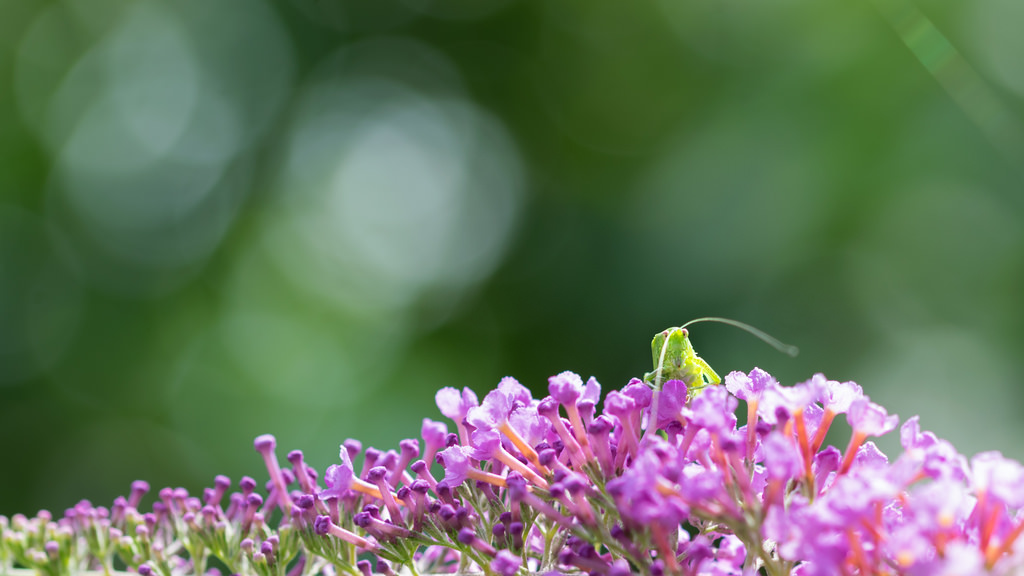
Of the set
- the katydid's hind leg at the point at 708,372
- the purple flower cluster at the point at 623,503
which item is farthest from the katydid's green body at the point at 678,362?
the purple flower cluster at the point at 623,503

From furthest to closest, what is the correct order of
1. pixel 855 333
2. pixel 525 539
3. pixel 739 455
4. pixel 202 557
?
pixel 855 333
pixel 202 557
pixel 525 539
pixel 739 455

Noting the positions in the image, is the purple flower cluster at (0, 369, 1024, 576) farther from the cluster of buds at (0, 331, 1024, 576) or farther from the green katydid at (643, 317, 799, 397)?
the green katydid at (643, 317, 799, 397)

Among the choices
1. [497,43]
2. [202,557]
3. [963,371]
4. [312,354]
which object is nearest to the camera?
[202,557]

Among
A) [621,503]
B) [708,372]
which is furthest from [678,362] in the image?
[621,503]

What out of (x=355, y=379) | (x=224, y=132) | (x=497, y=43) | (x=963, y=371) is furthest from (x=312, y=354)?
(x=963, y=371)

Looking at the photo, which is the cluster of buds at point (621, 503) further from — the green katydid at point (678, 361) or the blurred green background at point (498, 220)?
the blurred green background at point (498, 220)

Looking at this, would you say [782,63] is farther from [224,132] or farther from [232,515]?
[232,515]

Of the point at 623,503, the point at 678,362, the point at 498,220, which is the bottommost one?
the point at 623,503

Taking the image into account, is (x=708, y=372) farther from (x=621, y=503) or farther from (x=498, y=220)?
(x=498, y=220)
